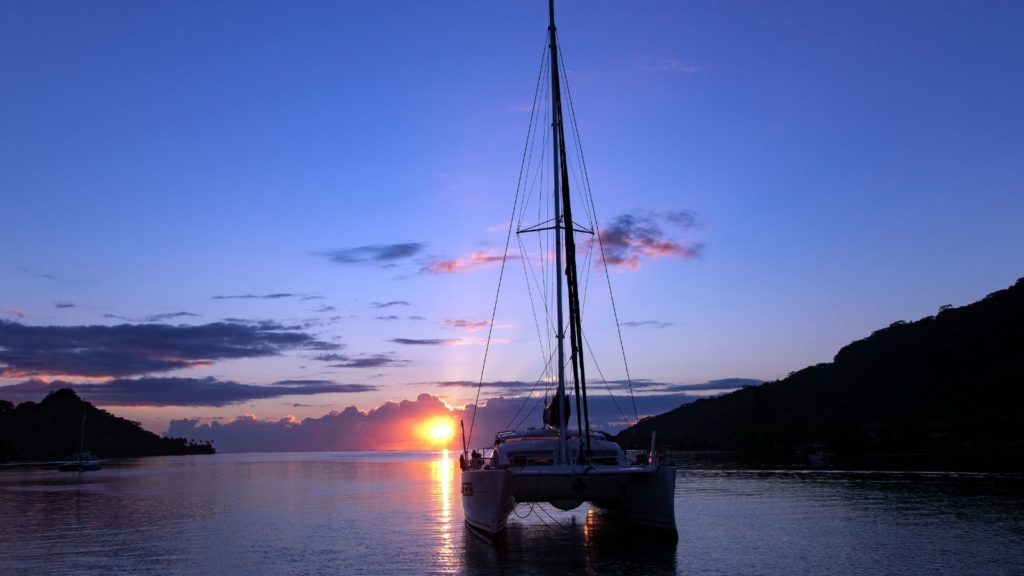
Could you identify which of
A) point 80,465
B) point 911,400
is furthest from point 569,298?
point 911,400

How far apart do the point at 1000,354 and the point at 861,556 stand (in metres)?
134

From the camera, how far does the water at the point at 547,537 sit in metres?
19.8

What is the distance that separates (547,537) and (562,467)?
498cm

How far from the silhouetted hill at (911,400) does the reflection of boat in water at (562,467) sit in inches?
1891

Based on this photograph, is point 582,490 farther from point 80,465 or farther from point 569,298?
point 80,465

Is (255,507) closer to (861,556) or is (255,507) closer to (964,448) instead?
(861,556)

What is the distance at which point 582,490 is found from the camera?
22.4m

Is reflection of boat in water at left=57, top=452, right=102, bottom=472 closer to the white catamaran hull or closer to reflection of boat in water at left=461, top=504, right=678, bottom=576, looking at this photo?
reflection of boat in water at left=461, top=504, right=678, bottom=576

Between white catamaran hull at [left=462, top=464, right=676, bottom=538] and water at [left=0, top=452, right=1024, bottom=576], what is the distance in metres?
0.91

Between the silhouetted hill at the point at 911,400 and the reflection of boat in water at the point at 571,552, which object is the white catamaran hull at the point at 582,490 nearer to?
the reflection of boat in water at the point at 571,552

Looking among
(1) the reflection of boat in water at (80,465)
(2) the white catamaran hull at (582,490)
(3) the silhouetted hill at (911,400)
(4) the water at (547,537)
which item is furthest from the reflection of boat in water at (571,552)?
(1) the reflection of boat in water at (80,465)

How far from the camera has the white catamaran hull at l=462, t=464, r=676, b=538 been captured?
2188 centimetres

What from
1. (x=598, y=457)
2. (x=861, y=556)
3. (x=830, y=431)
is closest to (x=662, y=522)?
(x=598, y=457)

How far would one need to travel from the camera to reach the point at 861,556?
19984 mm
